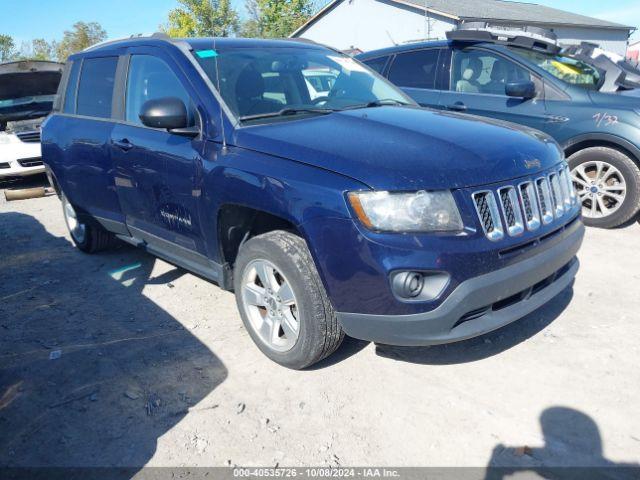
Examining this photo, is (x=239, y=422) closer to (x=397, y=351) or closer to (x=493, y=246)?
(x=397, y=351)

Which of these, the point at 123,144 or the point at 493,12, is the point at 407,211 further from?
the point at 493,12

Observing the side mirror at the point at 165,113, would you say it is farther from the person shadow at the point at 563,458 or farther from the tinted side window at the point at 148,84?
the person shadow at the point at 563,458

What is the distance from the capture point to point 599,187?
5.13m

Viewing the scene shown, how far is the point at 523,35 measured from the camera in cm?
568

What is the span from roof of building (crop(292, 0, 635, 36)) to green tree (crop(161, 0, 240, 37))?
7.89 metres

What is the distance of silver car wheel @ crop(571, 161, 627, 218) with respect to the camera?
5039 mm

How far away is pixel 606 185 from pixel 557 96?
3.36ft

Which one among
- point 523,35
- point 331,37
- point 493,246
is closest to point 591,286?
point 493,246

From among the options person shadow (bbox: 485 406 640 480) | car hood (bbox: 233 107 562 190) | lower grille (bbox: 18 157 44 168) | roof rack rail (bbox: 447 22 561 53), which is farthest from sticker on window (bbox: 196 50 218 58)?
lower grille (bbox: 18 157 44 168)

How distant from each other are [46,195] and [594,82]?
25.9 feet

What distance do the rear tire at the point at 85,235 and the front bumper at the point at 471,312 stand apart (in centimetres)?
332

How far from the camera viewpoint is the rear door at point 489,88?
5.30m

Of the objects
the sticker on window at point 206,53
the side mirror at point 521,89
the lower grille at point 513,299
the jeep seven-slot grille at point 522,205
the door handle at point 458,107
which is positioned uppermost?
the sticker on window at point 206,53

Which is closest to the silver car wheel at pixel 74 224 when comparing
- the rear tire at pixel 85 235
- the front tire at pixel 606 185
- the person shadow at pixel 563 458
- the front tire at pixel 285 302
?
the rear tire at pixel 85 235
